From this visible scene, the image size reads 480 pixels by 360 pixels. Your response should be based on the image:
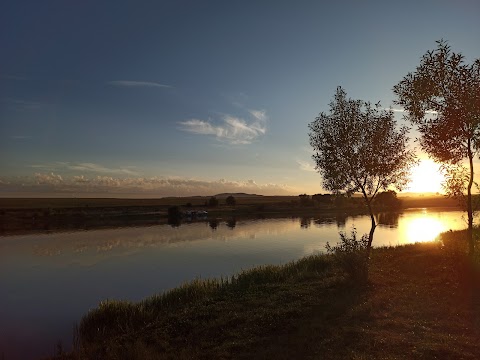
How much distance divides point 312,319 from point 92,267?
2855 cm

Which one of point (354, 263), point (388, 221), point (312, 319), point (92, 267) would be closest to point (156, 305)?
point (312, 319)

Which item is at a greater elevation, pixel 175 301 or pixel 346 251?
pixel 346 251

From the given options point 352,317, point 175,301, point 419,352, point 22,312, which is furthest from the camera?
point 22,312

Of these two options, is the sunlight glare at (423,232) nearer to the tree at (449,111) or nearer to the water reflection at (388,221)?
the water reflection at (388,221)

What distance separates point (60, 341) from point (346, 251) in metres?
14.1

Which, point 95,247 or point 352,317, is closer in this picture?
point 352,317

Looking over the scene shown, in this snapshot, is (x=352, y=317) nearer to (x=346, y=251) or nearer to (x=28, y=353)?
(x=346, y=251)

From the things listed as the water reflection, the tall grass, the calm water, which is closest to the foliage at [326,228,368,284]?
the tall grass

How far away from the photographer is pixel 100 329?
17016 millimetres

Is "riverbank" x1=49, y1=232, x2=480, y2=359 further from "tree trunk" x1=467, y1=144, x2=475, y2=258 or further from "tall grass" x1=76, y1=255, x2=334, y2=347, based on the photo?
"tree trunk" x1=467, y1=144, x2=475, y2=258

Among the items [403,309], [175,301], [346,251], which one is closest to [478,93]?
[346,251]

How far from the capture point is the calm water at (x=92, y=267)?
19.5m

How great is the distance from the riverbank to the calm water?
311 centimetres

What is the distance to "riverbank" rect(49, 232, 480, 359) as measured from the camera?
10836 millimetres
